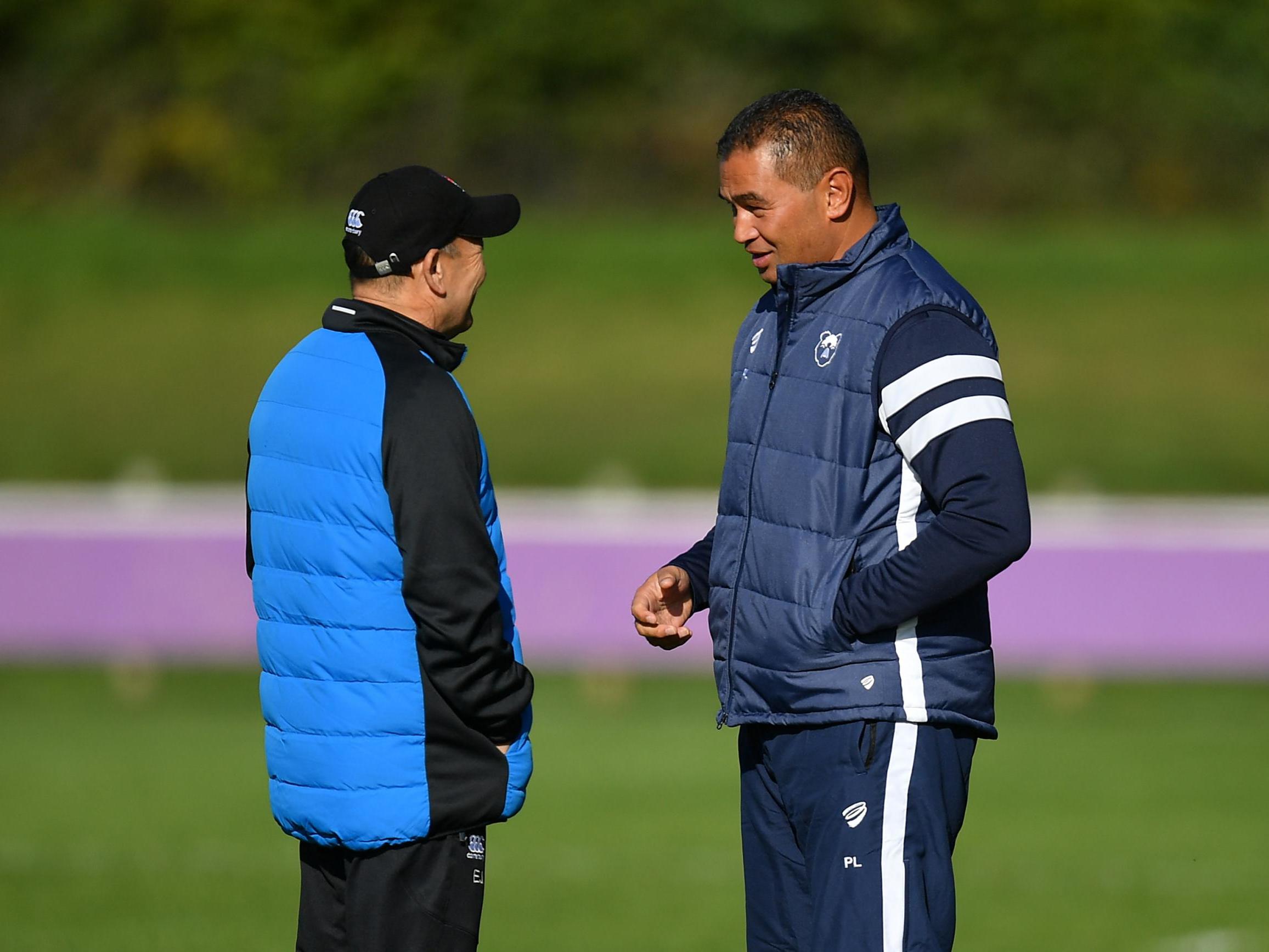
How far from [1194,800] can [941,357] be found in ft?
19.5

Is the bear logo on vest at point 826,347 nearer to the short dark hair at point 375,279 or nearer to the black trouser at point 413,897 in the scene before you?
the short dark hair at point 375,279

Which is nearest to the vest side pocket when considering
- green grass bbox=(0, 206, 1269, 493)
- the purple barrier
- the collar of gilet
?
the collar of gilet

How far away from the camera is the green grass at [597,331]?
21.8 meters

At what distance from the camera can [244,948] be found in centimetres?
607

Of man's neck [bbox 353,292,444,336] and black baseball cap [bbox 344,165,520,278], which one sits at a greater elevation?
black baseball cap [bbox 344,165,520,278]

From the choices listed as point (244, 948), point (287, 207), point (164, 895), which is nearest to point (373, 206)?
point (244, 948)

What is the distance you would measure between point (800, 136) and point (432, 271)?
783 mm

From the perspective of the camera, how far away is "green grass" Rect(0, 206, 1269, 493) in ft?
71.5

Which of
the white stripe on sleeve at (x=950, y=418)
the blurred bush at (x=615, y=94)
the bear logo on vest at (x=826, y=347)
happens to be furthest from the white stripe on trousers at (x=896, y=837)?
the blurred bush at (x=615, y=94)

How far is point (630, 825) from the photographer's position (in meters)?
8.13

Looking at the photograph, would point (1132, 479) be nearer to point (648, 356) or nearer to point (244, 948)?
point (648, 356)

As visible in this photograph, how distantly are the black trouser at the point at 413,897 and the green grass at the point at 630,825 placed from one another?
9.14 ft

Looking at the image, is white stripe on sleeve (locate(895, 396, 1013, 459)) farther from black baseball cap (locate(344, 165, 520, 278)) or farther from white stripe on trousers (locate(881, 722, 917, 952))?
black baseball cap (locate(344, 165, 520, 278))

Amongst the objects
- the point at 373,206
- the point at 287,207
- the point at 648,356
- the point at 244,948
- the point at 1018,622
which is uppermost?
the point at 287,207
